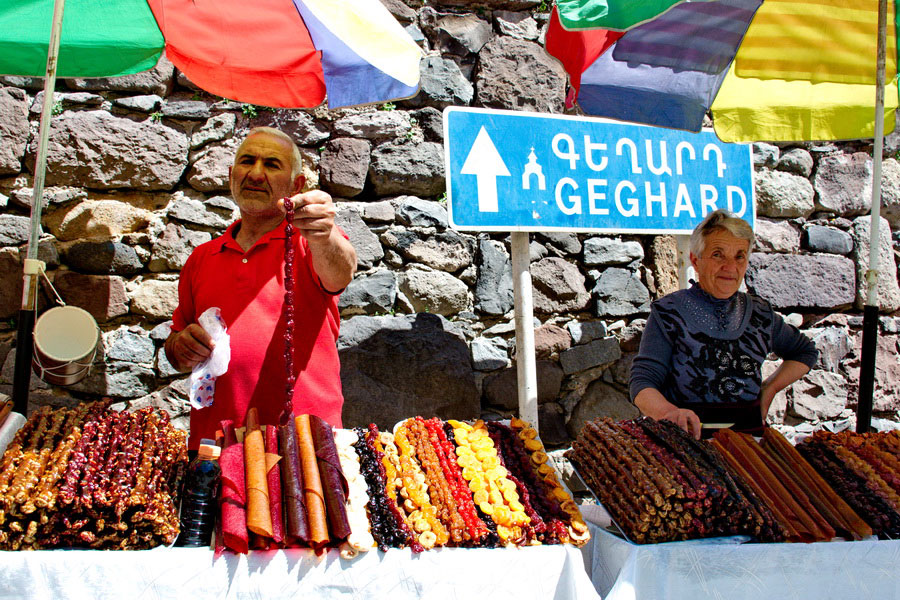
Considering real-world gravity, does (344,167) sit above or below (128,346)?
above

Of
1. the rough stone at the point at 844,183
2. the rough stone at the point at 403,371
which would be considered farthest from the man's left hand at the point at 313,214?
the rough stone at the point at 844,183

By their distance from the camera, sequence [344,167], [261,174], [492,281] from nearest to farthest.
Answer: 1. [261,174]
2. [344,167]
3. [492,281]

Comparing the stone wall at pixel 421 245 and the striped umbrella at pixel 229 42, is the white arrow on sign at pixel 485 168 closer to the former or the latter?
the striped umbrella at pixel 229 42

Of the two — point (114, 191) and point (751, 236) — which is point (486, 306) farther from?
point (114, 191)

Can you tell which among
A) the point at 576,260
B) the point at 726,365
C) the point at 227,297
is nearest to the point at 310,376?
the point at 227,297

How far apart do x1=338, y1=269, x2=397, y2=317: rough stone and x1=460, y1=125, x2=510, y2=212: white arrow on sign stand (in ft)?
2.43

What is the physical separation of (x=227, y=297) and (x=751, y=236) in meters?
1.90

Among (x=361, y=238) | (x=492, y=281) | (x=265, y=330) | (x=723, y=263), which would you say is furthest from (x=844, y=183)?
(x=265, y=330)

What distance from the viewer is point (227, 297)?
236cm

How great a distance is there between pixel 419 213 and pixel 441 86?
704mm

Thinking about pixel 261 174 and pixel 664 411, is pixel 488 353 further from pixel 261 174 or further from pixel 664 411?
pixel 261 174

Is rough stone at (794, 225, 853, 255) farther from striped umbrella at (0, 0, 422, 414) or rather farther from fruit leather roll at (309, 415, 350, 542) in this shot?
fruit leather roll at (309, 415, 350, 542)

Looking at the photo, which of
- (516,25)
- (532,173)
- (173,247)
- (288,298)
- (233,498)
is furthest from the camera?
(516,25)

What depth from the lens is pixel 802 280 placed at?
13.3 feet
